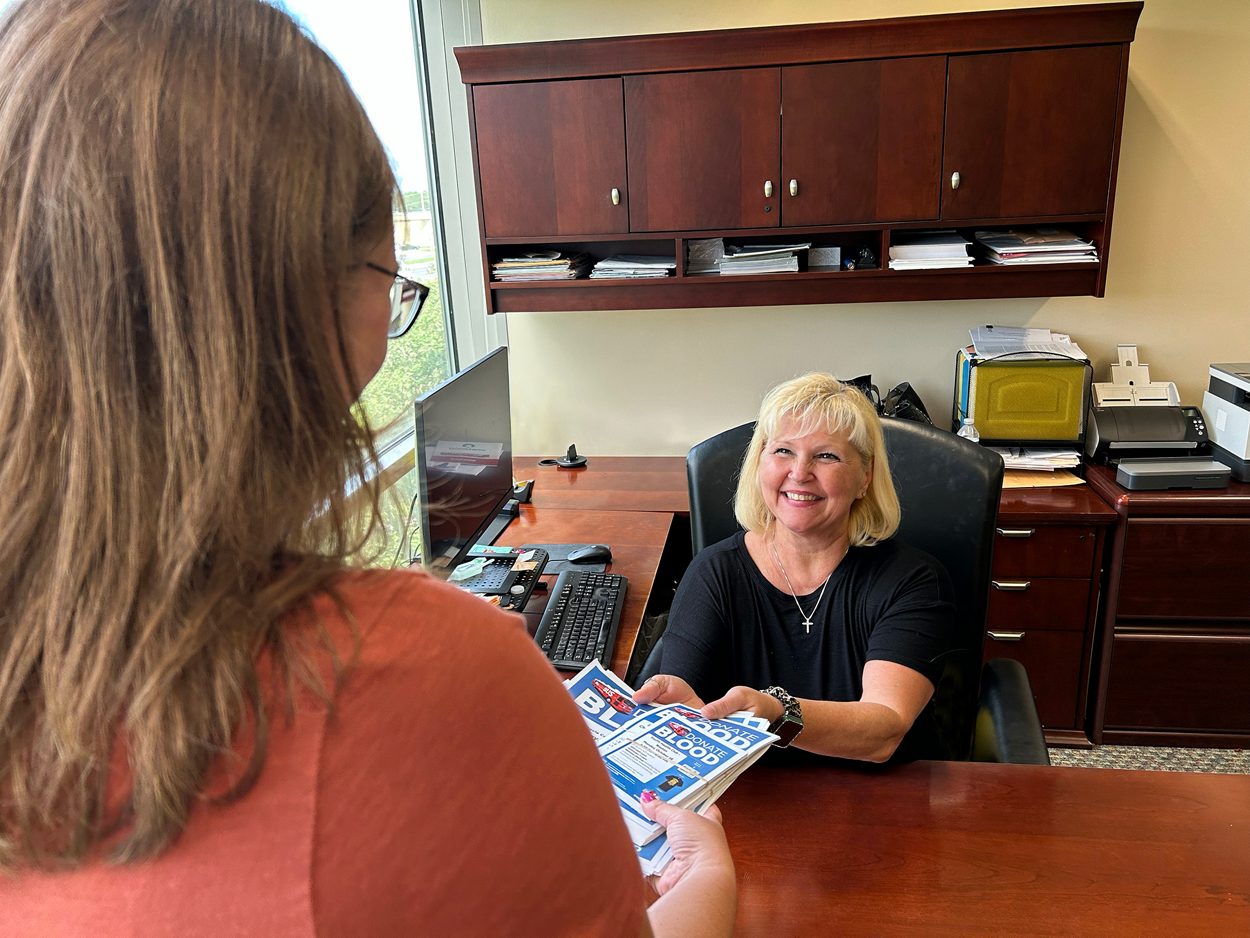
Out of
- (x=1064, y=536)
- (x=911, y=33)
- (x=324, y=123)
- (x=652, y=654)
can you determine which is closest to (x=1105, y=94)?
(x=911, y=33)

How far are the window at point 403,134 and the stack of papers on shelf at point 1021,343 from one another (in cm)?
174

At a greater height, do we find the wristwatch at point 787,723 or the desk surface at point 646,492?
the wristwatch at point 787,723

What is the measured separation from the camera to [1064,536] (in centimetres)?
254

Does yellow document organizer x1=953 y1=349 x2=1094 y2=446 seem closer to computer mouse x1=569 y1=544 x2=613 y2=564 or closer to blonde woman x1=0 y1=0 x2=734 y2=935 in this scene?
computer mouse x1=569 y1=544 x2=613 y2=564

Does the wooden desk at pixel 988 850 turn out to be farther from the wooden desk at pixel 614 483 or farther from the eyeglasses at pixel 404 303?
the wooden desk at pixel 614 483

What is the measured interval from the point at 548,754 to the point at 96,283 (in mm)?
335

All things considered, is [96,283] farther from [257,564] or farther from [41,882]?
[41,882]

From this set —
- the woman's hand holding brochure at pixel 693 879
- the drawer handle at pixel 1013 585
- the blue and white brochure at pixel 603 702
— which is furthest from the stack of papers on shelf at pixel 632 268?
the woman's hand holding brochure at pixel 693 879

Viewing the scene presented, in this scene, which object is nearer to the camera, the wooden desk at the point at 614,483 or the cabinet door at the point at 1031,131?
the cabinet door at the point at 1031,131

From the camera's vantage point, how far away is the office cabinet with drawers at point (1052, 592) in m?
2.53

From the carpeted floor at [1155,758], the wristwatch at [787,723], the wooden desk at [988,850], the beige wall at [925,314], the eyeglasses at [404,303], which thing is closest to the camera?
the eyeglasses at [404,303]

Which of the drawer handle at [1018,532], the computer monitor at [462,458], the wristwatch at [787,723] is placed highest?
the computer monitor at [462,458]

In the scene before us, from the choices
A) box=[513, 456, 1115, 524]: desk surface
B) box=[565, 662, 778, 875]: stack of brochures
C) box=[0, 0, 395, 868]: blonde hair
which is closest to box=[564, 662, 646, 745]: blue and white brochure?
box=[565, 662, 778, 875]: stack of brochures

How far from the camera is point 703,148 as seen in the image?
2.63 metres
